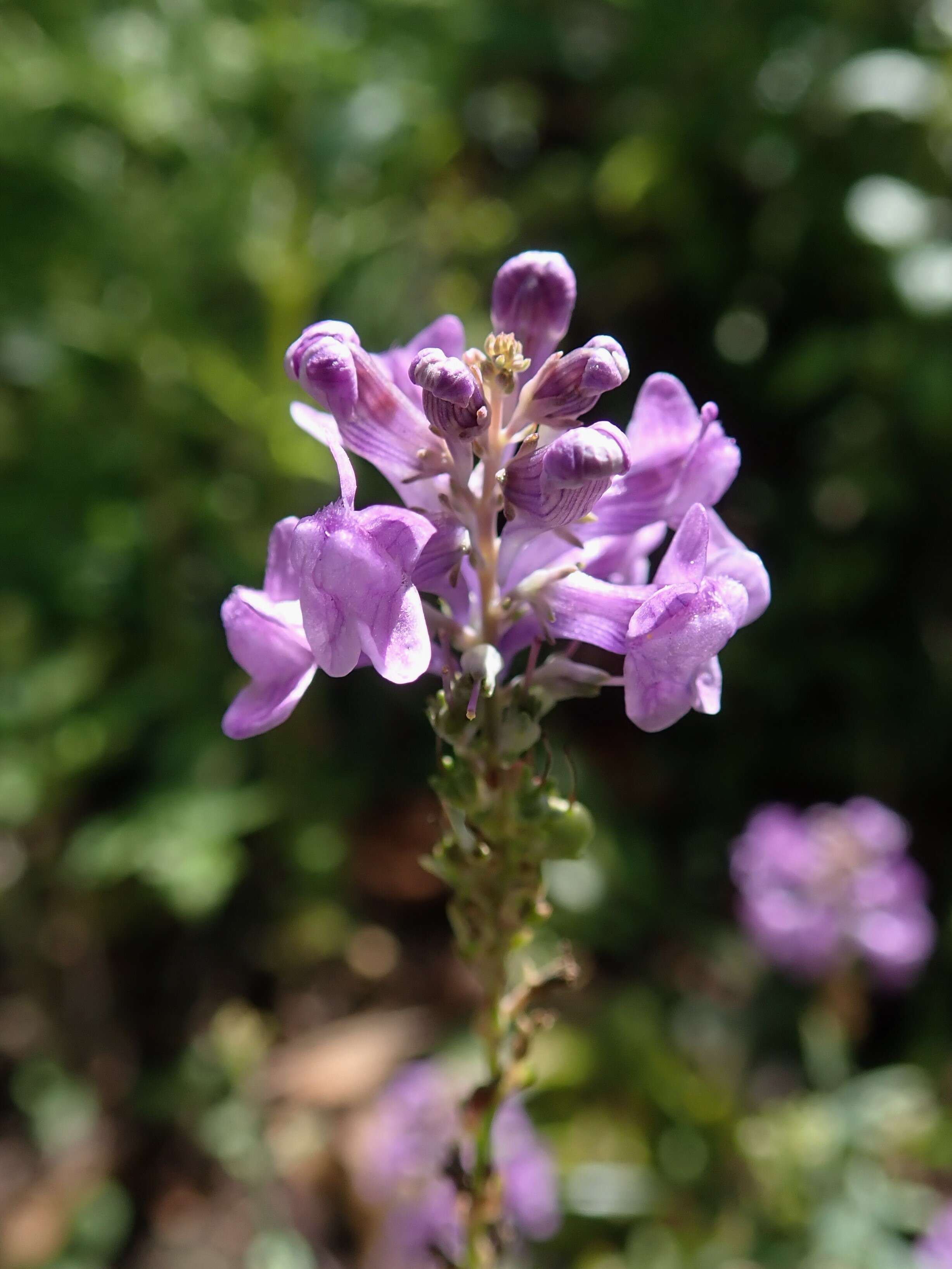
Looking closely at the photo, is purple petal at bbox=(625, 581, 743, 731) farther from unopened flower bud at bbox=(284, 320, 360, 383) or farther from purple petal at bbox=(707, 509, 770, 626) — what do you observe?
unopened flower bud at bbox=(284, 320, 360, 383)

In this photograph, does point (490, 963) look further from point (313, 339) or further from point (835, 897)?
A: point (835, 897)

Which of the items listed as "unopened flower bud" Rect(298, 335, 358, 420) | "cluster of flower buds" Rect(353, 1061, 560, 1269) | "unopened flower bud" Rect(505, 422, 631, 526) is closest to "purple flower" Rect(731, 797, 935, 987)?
"cluster of flower buds" Rect(353, 1061, 560, 1269)

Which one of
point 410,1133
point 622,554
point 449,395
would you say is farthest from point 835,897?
point 449,395

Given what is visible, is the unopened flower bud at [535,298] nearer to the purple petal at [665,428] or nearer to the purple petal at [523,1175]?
the purple petal at [665,428]

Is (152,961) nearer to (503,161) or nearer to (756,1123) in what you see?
(756,1123)

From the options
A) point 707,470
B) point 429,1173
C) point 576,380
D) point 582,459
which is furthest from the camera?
point 429,1173
